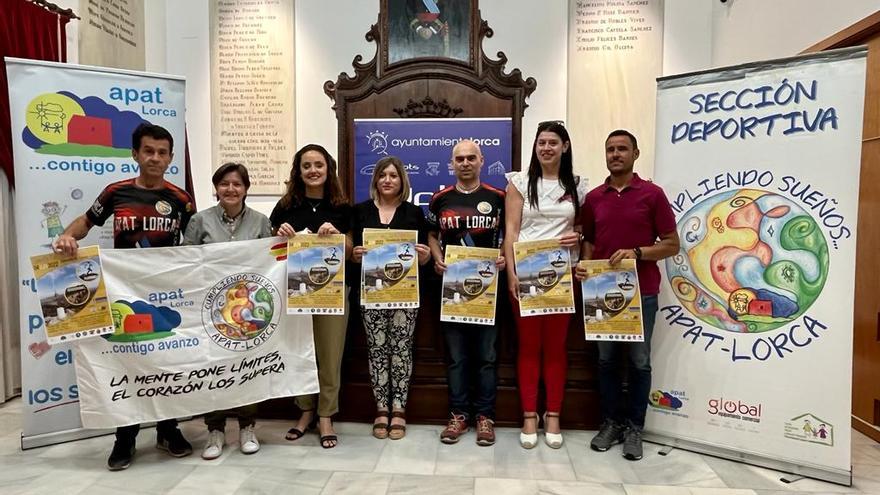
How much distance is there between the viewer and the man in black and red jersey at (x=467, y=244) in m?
2.58

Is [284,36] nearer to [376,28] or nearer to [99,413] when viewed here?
[376,28]

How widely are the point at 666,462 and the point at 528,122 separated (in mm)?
3485

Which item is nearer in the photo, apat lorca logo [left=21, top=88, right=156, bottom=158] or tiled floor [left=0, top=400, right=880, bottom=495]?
tiled floor [left=0, top=400, right=880, bottom=495]

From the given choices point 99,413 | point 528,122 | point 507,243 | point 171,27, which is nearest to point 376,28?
point 528,122

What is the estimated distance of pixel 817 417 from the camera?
7.54 ft

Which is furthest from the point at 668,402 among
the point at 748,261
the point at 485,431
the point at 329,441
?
the point at 329,441

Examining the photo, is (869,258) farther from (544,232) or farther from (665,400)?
(544,232)

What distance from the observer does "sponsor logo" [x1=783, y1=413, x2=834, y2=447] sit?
2273 mm

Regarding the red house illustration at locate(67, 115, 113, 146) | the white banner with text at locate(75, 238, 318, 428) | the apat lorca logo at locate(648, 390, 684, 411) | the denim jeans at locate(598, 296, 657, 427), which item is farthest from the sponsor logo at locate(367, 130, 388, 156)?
the apat lorca logo at locate(648, 390, 684, 411)

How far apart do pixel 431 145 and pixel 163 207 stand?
2482 millimetres

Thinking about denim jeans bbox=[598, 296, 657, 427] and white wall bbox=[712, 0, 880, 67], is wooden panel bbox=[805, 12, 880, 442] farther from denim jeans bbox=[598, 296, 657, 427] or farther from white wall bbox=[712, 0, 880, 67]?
denim jeans bbox=[598, 296, 657, 427]

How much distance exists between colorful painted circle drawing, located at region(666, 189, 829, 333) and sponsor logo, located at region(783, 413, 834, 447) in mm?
418

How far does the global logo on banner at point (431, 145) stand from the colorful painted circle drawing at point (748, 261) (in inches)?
81.3

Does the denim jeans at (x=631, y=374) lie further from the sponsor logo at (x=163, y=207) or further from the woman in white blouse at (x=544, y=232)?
the sponsor logo at (x=163, y=207)
